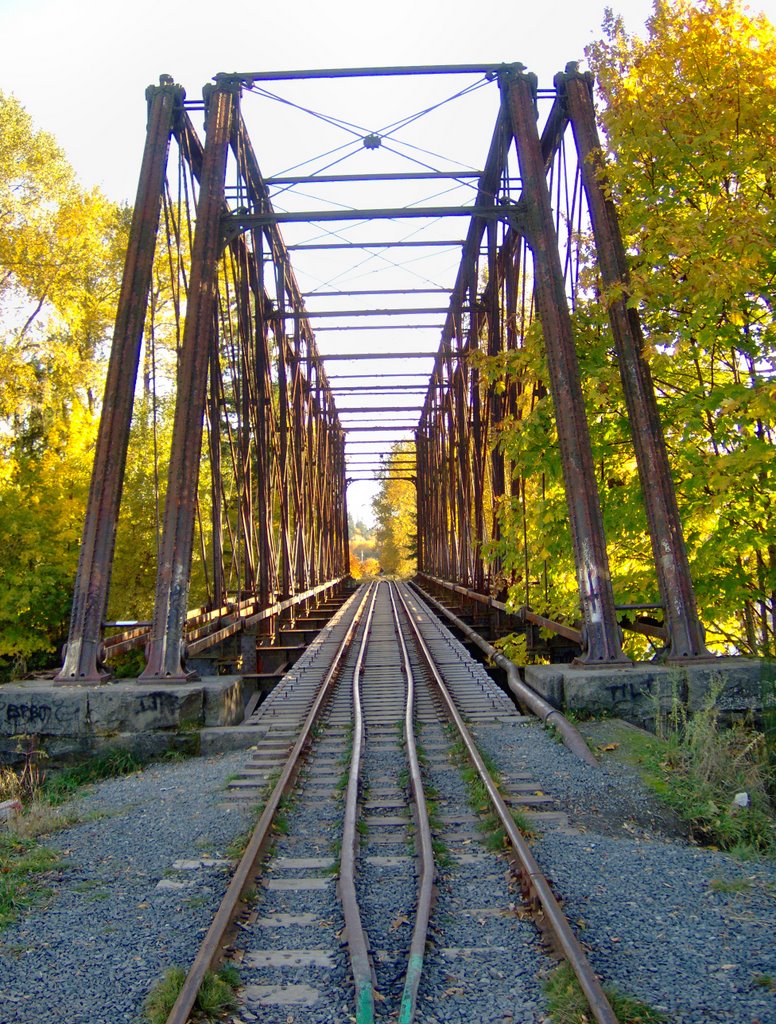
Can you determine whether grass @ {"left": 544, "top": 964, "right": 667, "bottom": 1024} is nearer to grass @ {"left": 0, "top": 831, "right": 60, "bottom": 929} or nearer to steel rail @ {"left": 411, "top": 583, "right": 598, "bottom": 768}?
grass @ {"left": 0, "top": 831, "right": 60, "bottom": 929}

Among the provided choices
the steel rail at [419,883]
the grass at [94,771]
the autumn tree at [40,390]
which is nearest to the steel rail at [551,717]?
the steel rail at [419,883]

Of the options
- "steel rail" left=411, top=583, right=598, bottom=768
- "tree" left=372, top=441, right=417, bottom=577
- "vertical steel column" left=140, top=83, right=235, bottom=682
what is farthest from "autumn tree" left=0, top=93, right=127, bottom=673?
"tree" left=372, top=441, right=417, bottom=577

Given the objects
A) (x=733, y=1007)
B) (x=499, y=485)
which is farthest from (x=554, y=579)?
(x=733, y=1007)

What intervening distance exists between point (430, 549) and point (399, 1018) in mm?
34441

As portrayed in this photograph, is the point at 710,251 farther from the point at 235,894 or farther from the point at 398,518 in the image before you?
the point at 398,518

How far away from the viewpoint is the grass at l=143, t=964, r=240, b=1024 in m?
2.96

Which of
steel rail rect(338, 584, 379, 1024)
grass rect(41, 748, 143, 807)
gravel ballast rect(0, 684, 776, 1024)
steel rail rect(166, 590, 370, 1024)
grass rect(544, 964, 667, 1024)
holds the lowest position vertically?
grass rect(41, 748, 143, 807)

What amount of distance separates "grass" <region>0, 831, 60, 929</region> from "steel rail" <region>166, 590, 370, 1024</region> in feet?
3.53

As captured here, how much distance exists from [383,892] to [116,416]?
239 inches

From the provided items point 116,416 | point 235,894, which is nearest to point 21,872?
point 235,894

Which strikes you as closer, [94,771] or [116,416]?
[94,771]

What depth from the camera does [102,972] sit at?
3354mm

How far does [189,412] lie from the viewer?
29.0 ft

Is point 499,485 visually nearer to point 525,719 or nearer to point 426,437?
point 525,719
